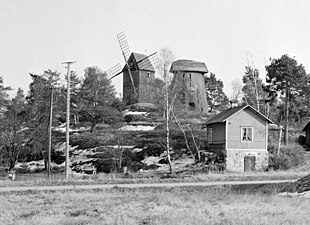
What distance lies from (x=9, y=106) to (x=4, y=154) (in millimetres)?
4687

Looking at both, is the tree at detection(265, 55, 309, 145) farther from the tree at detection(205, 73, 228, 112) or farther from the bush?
the tree at detection(205, 73, 228, 112)

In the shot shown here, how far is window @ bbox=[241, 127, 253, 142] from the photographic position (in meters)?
38.9

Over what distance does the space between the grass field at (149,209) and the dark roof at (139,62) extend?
4588cm

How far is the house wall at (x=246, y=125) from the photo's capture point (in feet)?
126

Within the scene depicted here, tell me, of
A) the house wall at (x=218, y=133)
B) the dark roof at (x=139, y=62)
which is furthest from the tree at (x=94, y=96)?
the house wall at (x=218, y=133)

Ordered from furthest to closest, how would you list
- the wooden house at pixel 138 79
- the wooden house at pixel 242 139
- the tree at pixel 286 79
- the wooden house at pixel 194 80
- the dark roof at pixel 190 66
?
the dark roof at pixel 190 66 < the wooden house at pixel 138 79 < the wooden house at pixel 194 80 < the tree at pixel 286 79 < the wooden house at pixel 242 139

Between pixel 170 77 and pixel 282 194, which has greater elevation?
pixel 170 77

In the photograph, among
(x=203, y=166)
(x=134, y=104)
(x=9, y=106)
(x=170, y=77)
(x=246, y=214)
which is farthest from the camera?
(x=134, y=104)

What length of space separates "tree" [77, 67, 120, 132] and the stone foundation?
56.6 ft

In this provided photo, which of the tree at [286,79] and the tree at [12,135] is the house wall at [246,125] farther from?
the tree at [12,135]

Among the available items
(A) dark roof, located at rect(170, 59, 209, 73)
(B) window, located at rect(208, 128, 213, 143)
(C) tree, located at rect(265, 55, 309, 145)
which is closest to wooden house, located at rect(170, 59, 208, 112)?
(A) dark roof, located at rect(170, 59, 209, 73)

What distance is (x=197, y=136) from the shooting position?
4528 centimetres

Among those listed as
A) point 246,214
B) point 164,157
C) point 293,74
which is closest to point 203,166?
point 164,157

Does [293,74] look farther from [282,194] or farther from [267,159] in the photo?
[282,194]
